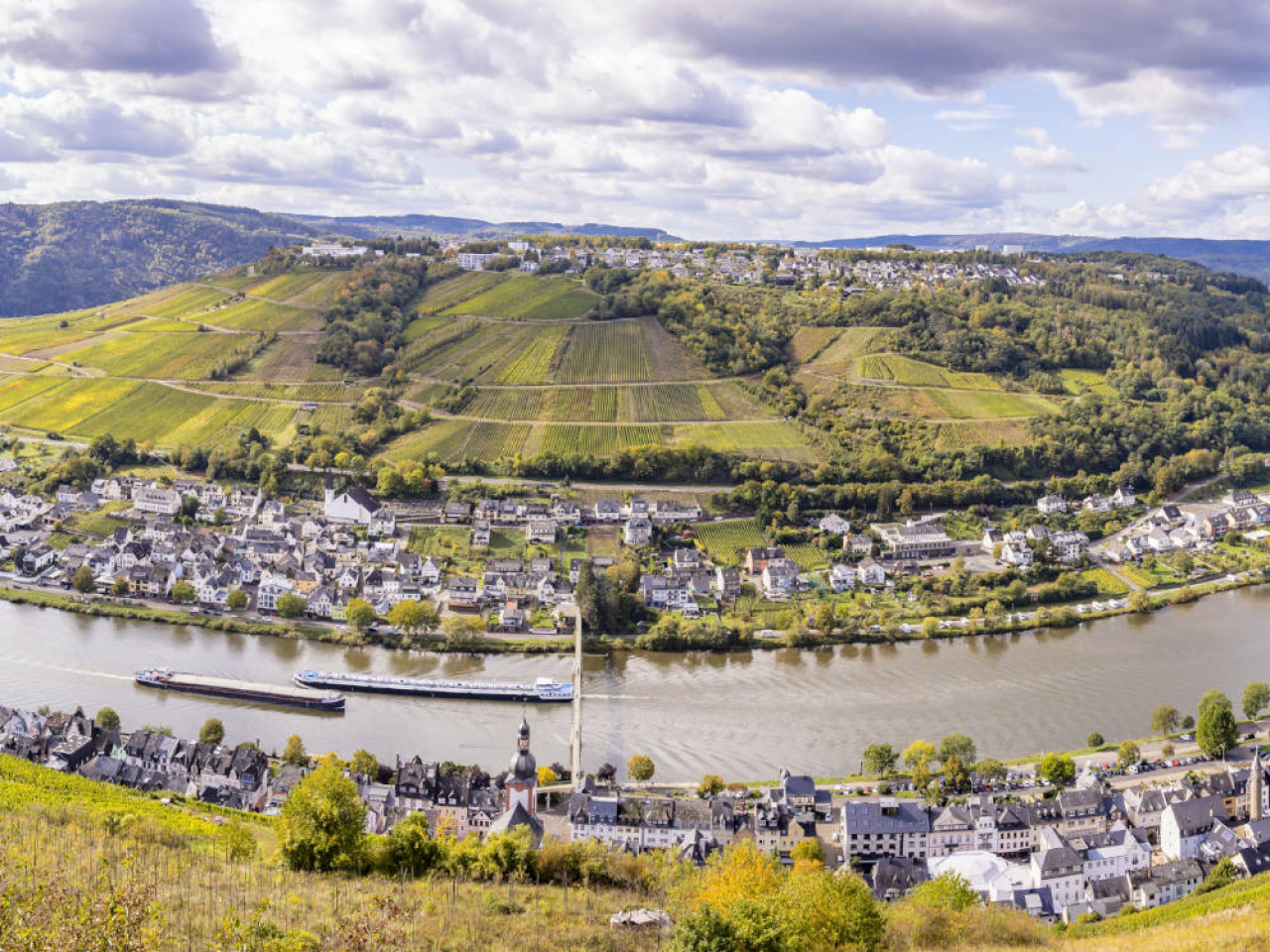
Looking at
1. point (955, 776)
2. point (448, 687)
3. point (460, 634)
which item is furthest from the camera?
point (460, 634)

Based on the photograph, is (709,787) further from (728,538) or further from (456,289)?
(456,289)

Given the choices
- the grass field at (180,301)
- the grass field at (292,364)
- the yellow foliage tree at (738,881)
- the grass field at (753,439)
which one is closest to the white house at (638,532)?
the grass field at (753,439)

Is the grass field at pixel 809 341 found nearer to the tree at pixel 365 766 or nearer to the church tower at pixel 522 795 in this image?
the church tower at pixel 522 795

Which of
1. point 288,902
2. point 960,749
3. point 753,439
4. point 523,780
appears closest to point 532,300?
point 753,439

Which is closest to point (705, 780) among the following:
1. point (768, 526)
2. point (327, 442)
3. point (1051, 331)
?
point (768, 526)

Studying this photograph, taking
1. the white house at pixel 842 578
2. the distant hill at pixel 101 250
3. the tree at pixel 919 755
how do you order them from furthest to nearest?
the distant hill at pixel 101 250 → the white house at pixel 842 578 → the tree at pixel 919 755

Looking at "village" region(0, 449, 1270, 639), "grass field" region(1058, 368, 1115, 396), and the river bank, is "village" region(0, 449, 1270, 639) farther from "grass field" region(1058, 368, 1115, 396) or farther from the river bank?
"grass field" region(1058, 368, 1115, 396)
